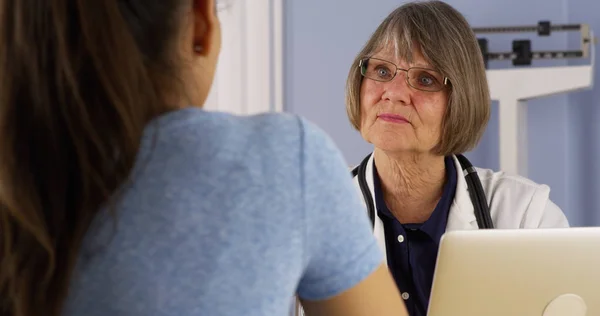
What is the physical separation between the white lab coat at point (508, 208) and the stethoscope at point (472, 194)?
0.04 feet

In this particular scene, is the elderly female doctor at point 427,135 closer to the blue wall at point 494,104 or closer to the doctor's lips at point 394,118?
the doctor's lips at point 394,118

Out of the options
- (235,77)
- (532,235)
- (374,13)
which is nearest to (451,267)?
(532,235)

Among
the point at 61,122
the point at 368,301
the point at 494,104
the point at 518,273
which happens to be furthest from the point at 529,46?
the point at 61,122

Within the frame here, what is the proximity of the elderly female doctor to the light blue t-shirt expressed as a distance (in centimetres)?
120

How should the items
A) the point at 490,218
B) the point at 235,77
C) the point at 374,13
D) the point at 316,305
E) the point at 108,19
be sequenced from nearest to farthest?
1. the point at 108,19
2. the point at 316,305
3. the point at 490,218
4. the point at 235,77
5. the point at 374,13

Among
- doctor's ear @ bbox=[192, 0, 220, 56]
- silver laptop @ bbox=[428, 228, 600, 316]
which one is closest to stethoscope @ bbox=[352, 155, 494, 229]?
silver laptop @ bbox=[428, 228, 600, 316]

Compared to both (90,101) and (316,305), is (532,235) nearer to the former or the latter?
(316,305)

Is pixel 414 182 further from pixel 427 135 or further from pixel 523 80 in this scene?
pixel 523 80

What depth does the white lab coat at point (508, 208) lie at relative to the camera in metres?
1.93

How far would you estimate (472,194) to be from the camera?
198 centimetres

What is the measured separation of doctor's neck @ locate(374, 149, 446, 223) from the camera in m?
2.04

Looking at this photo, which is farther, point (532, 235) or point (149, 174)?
point (532, 235)

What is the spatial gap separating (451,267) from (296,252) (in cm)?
49

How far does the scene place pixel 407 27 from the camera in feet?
6.64
